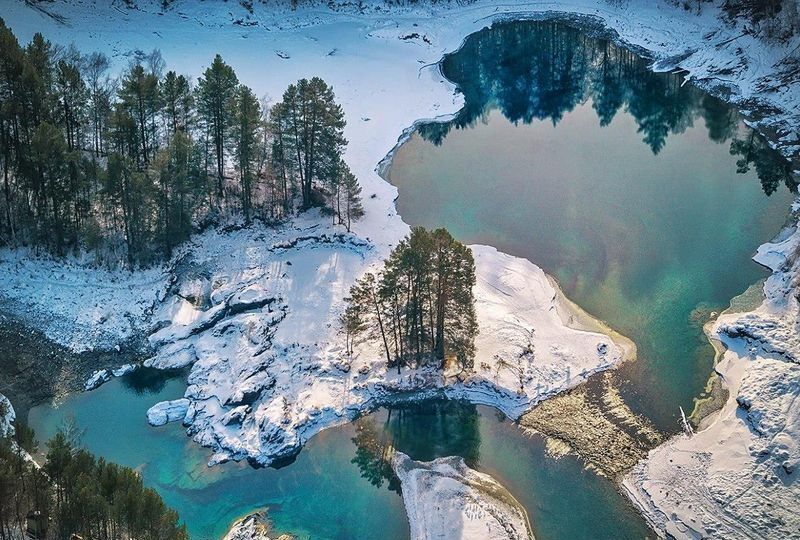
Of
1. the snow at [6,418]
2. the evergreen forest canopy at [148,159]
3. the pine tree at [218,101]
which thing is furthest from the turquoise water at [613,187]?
the snow at [6,418]

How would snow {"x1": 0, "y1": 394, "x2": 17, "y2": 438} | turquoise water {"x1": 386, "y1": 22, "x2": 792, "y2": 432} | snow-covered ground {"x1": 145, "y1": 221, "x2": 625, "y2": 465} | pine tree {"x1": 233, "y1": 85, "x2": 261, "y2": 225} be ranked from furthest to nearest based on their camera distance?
pine tree {"x1": 233, "y1": 85, "x2": 261, "y2": 225} < turquoise water {"x1": 386, "y1": 22, "x2": 792, "y2": 432} < snow-covered ground {"x1": 145, "y1": 221, "x2": 625, "y2": 465} < snow {"x1": 0, "y1": 394, "x2": 17, "y2": 438}

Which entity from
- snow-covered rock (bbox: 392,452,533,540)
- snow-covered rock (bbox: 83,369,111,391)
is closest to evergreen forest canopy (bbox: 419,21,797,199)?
snow-covered rock (bbox: 83,369,111,391)

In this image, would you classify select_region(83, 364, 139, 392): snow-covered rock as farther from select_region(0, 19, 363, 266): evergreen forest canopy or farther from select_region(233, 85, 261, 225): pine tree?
select_region(233, 85, 261, 225): pine tree

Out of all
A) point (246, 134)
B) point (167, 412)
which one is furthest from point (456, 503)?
point (246, 134)

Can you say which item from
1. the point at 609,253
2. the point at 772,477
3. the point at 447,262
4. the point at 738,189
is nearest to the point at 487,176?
the point at 609,253

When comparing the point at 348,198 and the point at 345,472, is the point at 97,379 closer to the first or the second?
the point at 345,472

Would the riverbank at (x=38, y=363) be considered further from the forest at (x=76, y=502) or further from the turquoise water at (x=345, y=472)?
the forest at (x=76, y=502)
